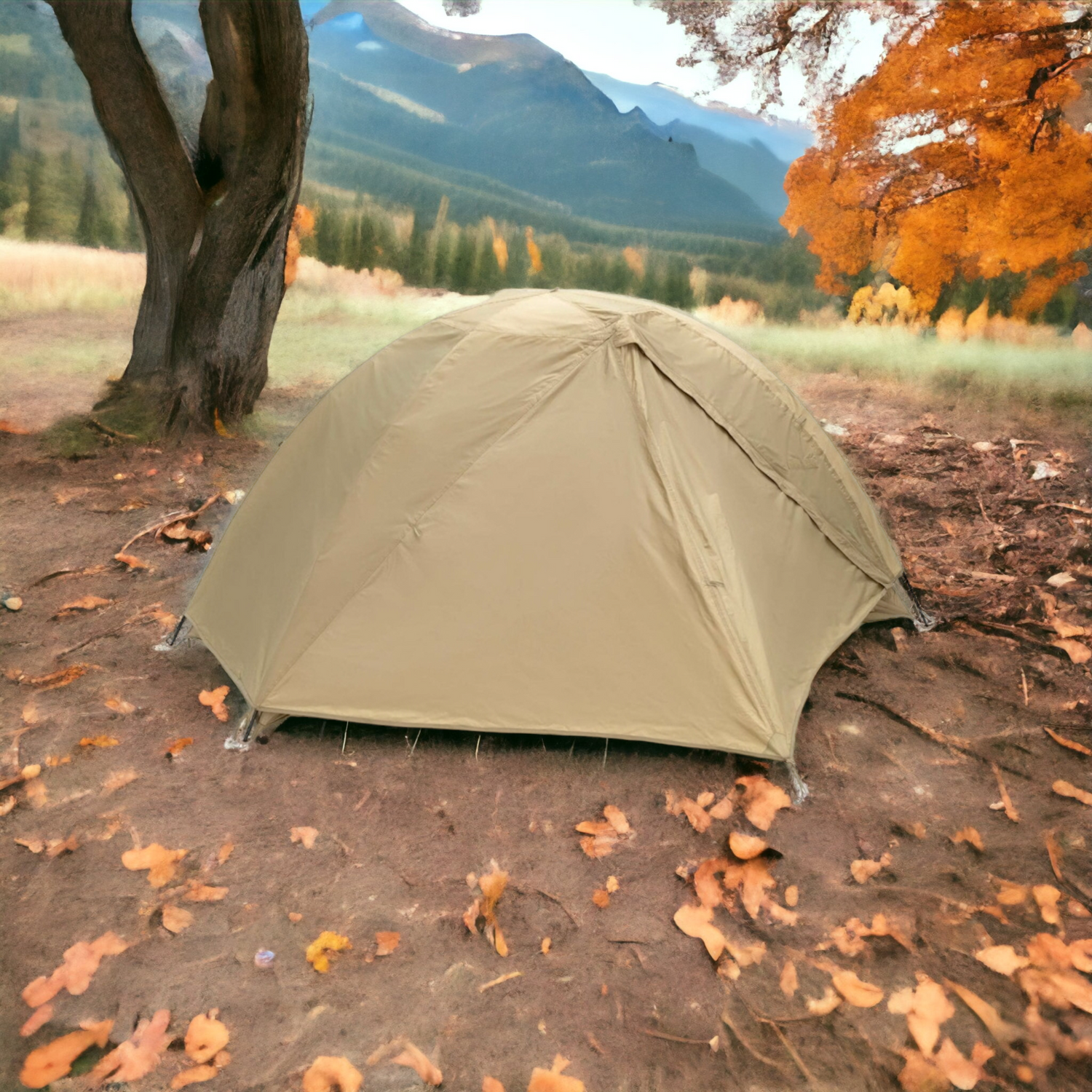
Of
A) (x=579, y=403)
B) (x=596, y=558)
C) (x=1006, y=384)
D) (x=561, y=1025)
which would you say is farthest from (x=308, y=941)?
(x=1006, y=384)

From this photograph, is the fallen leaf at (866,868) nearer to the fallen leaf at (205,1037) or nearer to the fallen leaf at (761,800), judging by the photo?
the fallen leaf at (761,800)

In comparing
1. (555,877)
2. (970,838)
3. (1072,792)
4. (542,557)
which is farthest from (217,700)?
(1072,792)

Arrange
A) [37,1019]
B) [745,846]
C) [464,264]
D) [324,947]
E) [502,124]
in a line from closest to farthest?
[37,1019] < [324,947] < [745,846] < [464,264] < [502,124]

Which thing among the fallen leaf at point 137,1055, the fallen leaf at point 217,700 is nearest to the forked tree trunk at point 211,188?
the fallen leaf at point 217,700

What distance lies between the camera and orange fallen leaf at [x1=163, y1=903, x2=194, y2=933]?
2096 mm

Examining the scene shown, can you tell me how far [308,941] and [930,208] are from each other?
6.20m

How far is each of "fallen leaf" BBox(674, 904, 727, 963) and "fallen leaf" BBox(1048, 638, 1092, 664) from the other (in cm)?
218

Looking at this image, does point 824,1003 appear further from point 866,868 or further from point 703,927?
point 866,868

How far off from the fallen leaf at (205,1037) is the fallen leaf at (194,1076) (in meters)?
0.02

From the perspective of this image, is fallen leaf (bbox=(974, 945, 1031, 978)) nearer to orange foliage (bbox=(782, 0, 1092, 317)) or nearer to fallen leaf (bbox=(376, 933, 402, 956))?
fallen leaf (bbox=(376, 933, 402, 956))

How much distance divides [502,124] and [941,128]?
3936 millimetres

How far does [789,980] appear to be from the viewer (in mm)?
2018

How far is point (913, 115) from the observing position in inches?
233

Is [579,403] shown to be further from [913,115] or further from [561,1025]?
[913,115]
